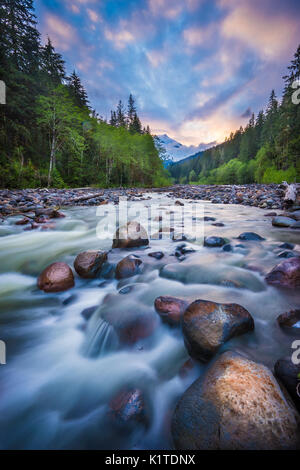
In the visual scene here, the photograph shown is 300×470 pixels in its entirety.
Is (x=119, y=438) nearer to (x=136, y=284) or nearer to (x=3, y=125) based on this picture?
(x=136, y=284)

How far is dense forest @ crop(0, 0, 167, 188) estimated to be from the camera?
577 inches

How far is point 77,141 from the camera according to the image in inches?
693

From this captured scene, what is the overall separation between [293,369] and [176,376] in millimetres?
738

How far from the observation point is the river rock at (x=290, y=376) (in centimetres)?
100

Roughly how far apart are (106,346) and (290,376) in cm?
130

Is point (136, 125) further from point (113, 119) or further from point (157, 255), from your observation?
point (157, 255)

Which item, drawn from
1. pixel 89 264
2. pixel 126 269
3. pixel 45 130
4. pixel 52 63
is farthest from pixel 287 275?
pixel 52 63

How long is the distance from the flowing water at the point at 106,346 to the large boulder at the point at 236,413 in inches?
8.5

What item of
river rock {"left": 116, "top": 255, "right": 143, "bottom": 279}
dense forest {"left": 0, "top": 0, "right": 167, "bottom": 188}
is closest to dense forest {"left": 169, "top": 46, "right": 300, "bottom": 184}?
dense forest {"left": 0, "top": 0, "right": 167, "bottom": 188}

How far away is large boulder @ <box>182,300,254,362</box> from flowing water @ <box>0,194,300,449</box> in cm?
8

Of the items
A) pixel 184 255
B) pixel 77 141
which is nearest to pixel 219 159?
pixel 77 141
